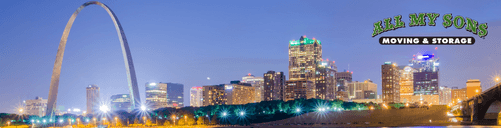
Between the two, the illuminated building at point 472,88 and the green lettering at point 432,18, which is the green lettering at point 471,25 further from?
the illuminated building at point 472,88

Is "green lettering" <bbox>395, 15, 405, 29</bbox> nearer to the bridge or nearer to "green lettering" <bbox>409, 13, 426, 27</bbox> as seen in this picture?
"green lettering" <bbox>409, 13, 426, 27</bbox>

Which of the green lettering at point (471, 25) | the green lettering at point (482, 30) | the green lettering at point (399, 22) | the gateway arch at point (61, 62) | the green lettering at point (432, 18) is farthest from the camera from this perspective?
the gateway arch at point (61, 62)

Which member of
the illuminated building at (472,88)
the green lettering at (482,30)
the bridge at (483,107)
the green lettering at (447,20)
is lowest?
the bridge at (483,107)

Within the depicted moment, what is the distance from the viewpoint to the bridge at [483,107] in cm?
6372

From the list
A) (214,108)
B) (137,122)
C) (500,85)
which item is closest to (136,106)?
(137,122)

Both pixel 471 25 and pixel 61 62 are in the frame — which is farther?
pixel 61 62

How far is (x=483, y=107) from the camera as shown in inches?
2625

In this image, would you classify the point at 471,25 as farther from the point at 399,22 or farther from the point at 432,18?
the point at 399,22

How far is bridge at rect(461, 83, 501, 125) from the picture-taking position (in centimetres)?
6372

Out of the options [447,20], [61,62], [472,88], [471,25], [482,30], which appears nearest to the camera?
[482,30]

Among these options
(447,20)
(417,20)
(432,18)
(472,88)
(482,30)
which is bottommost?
(472,88)

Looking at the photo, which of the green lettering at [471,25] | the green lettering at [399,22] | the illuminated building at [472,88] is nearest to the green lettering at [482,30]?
the green lettering at [471,25]

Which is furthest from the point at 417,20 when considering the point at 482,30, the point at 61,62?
the point at 61,62

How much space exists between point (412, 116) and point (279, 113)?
40533 millimetres
